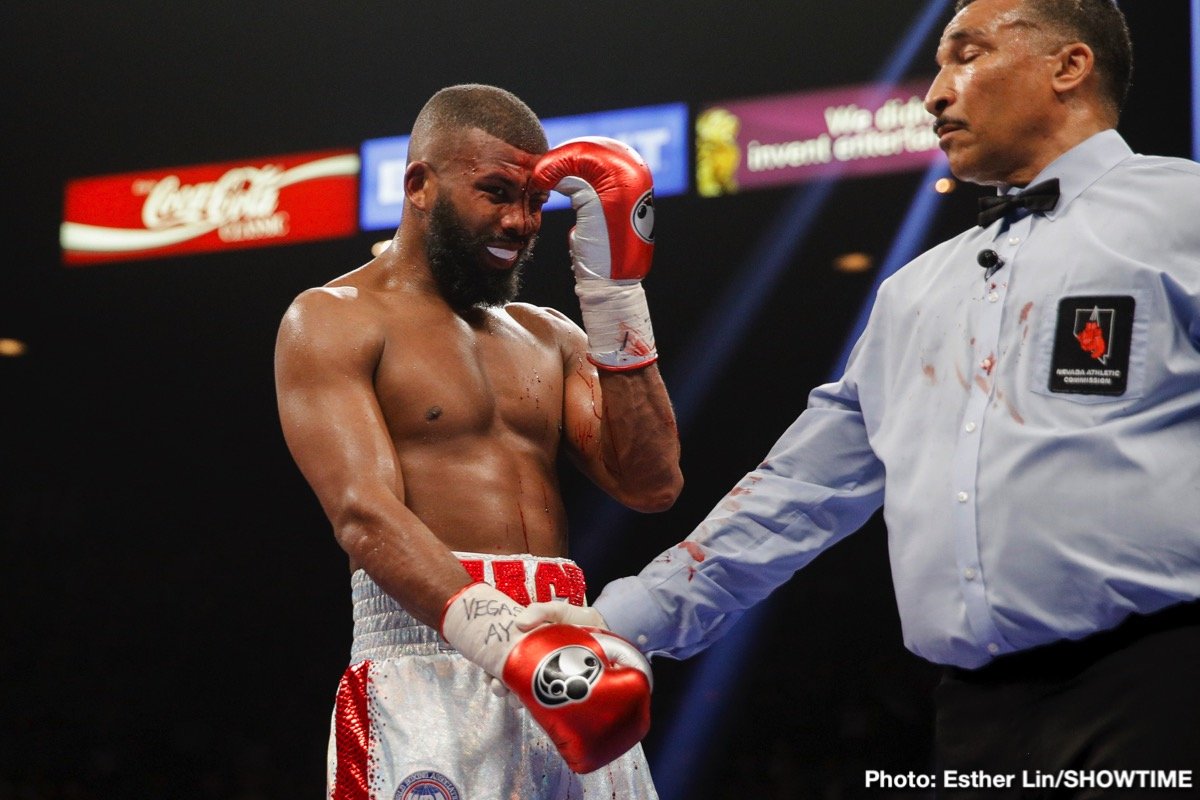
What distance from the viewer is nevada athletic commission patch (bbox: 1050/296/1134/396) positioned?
5.05 feet

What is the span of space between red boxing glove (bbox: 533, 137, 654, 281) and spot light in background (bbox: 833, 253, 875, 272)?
4.92 metres

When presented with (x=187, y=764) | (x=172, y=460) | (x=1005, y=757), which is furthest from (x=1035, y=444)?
(x=172, y=460)

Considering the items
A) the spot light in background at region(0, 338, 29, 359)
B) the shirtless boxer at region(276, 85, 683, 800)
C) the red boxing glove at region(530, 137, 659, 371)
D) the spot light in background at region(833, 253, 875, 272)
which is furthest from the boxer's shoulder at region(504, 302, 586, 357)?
the spot light in background at region(0, 338, 29, 359)

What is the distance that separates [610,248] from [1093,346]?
90 cm

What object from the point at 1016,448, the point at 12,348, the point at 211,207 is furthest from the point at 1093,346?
the point at 12,348

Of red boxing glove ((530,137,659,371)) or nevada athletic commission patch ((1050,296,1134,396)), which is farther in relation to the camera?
red boxing glove ((530,137,659,371))

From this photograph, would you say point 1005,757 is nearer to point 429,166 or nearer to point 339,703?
point 339,703

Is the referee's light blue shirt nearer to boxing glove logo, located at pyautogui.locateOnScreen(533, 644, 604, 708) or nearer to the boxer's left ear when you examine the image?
boxing glove logo, located at pyautogui.locateOnScreen(533, 644, 604, 708)

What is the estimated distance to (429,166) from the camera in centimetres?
241

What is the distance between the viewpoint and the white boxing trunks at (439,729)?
78.3 inches

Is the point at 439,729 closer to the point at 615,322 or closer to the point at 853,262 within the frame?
the point at 615,322

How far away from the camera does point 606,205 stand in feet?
7.34

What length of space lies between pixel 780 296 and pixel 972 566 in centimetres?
594

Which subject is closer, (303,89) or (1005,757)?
(1005,757)
